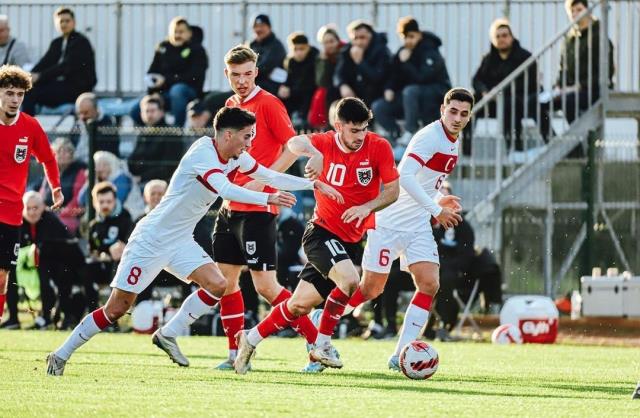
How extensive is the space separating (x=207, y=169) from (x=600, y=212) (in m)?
10.3

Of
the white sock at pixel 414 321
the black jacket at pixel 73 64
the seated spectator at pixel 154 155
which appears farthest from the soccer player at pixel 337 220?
the black jacket at pixel 73 64

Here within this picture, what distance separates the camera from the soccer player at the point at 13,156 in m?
12.6

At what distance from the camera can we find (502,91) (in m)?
19.6

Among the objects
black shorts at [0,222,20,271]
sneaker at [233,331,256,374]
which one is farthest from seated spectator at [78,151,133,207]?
sneaker at [233,331,256,374]

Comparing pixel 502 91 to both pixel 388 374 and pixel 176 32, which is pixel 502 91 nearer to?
pixel 176 32

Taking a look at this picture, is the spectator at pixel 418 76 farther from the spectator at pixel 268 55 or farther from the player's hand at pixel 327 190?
the player's hand at pixel 327 190

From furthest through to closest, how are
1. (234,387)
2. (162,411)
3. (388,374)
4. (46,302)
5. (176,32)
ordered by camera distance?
(176,32), (46,302), (388,374), (234,387), (162,411)

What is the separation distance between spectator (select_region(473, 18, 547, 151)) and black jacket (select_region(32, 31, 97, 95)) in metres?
5.75

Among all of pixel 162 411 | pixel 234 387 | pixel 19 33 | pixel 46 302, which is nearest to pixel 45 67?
pixel 19 33

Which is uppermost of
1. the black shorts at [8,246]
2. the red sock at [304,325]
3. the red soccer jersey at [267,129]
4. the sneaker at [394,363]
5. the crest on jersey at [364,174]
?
the red soccer jersey at [267,129]

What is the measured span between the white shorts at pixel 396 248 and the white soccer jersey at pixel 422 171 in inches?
2.2

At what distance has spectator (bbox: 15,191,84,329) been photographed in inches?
736

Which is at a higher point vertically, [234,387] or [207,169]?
[207,169]

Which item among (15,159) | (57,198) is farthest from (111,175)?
(15,159)
